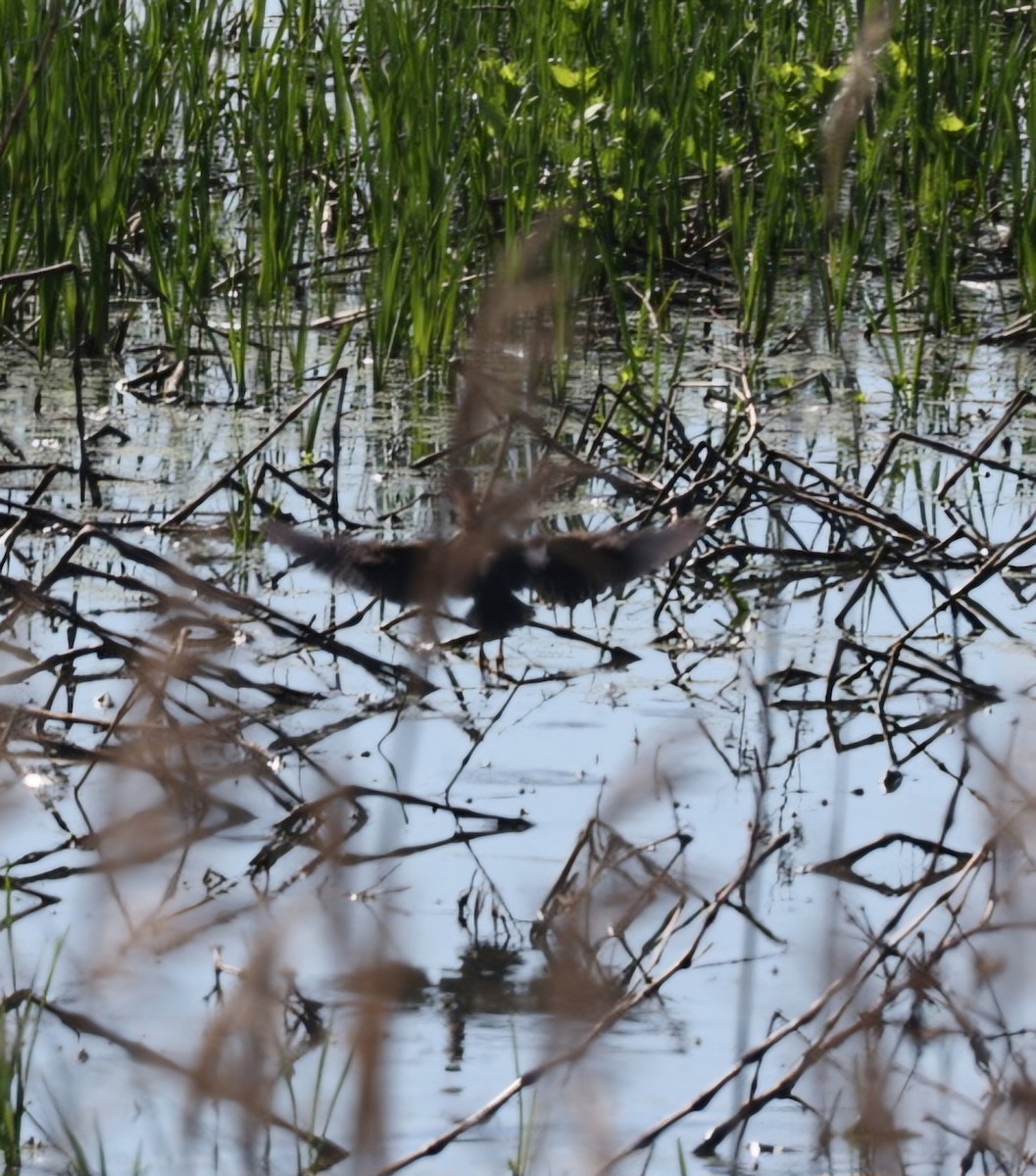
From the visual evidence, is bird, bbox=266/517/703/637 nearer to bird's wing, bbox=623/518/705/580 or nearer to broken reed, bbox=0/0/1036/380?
bird's wing, bbox=623/518/705/580

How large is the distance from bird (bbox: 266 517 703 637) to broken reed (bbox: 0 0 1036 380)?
4.48ft

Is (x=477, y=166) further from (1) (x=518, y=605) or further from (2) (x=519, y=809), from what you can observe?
(2) (x=519, y=809)

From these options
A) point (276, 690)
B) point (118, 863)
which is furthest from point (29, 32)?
point (118, 863)

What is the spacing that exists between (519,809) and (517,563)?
0.41 metres

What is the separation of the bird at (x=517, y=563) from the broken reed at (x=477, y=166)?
1.37 meters

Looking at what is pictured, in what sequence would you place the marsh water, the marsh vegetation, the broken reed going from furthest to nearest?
the broken reed, the marsh vegetation, the marsh water

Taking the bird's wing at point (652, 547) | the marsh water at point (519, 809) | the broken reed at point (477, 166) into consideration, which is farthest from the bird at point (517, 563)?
the broken reed at point (477, 166)

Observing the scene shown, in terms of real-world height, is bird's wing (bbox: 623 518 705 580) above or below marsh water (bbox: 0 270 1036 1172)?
above

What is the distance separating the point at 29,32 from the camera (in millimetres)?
5086

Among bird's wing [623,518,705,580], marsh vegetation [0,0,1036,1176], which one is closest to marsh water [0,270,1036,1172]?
marsh vegetation [0,0,1036,1176]

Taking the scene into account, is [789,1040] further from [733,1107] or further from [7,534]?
[7,534]

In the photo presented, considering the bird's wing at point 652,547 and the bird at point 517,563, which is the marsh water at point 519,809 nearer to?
the bird at point 517,563

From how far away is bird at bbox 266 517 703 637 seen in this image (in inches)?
115

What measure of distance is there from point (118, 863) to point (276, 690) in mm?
1954
